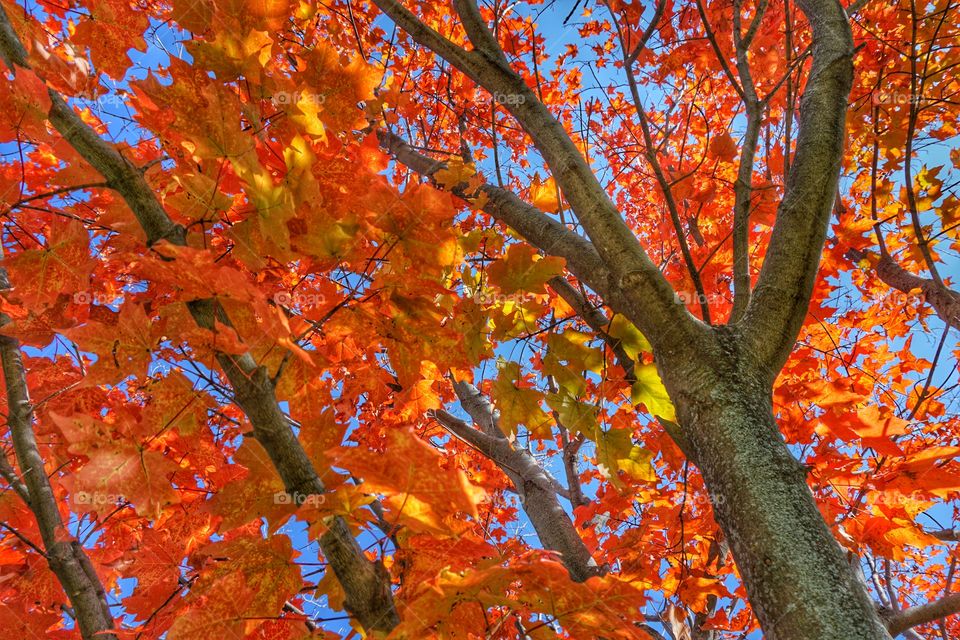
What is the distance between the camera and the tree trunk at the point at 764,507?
88cm

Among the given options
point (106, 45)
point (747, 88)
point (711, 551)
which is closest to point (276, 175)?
point (106, 45)

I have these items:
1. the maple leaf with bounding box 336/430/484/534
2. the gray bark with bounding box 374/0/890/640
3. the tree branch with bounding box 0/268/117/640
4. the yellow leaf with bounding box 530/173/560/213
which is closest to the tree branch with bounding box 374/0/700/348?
the gray bark with bounding box 374/0/890/640

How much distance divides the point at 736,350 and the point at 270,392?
3.40 ft

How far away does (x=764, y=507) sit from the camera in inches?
38.9

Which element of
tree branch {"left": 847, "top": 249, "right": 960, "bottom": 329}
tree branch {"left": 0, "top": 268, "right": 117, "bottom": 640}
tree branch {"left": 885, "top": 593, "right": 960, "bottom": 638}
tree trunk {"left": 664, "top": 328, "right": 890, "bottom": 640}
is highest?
tree branch {"left": 847, "top": 249, "right": 960, "bottom": 329}

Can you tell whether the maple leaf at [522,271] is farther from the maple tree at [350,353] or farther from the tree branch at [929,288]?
the tree branch at [929,288]

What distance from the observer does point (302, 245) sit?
114 centimetres

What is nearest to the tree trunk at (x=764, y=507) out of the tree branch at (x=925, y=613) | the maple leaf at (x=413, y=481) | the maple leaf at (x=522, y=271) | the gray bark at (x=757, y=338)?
the gray bark at (x=757, y=338)

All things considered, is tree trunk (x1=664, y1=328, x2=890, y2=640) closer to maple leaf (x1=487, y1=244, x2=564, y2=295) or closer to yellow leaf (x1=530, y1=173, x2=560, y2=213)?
maple leaf (x1=487, y1=244, x2=564, y2=295)

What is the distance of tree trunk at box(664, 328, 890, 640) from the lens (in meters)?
0.88

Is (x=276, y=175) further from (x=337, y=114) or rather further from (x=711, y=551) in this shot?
(x=711, y=551)

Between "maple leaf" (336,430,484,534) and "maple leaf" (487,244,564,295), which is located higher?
"maple leaf" (487,244,564,295)

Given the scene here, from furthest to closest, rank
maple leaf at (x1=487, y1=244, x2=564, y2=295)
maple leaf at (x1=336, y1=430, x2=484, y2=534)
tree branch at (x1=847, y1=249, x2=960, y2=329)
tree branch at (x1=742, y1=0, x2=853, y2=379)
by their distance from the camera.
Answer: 1. tree branch at (x1=847, y1=249, x2=960, y2=329)
2. maple leaf at (x1=487, y1=244, x2=564, y2=295)
3. tree branch at (x1=742, y1=0, x2=853, y2=379)
4. maple leaf at (x1=336, y1=430, x2=484, y2=534)

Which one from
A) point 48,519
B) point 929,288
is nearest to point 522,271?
point 48,519
